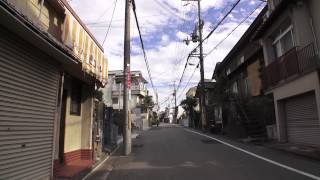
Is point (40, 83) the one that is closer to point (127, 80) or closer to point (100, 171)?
point (100, 171)

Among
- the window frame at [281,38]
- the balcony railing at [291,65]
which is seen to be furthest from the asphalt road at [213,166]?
the window frame at [281,38]

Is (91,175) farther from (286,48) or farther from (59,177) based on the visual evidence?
(286,48)

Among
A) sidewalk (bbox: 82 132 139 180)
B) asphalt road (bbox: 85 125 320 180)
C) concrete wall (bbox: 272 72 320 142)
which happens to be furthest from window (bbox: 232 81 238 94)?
sidewalk (bbox: 82 132 139 180)

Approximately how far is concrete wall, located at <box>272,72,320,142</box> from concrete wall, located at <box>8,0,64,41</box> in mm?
10282

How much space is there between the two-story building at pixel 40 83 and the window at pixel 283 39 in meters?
10.1

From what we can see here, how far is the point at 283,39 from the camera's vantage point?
21.0 m

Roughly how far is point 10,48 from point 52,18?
12.2 feet

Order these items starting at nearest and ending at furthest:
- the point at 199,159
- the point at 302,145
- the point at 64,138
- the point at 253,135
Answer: the point at 64,138 < the point at 199,159 < the point at 302,145 < the point at 253,135

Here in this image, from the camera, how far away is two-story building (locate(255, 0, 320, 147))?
1686 cm

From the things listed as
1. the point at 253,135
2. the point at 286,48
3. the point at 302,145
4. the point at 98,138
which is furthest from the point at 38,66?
the point at 253,135

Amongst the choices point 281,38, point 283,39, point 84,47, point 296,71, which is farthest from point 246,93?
point 84,47

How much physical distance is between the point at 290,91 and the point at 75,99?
10.2m

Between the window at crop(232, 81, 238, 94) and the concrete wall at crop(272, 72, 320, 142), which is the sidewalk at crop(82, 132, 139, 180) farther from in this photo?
the window at crop(232, 81, 238, 94)

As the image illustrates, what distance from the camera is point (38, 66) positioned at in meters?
9.81
